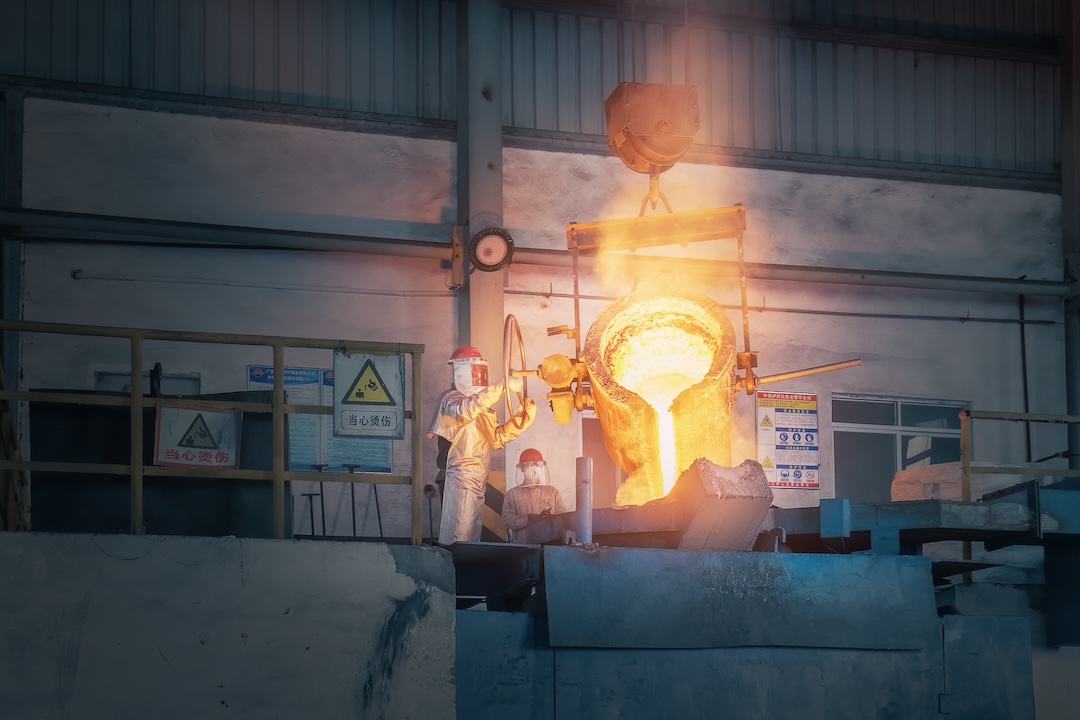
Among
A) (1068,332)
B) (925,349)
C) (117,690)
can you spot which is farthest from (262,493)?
(1068,332)

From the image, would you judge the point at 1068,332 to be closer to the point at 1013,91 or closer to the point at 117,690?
the point at 1013,91

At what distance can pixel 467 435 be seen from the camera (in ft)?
34.8

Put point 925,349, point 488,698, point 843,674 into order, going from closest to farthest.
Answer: point 488,698, point 843,674, point 925,349

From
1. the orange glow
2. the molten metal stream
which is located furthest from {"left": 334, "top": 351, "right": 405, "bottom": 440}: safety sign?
the orange glow

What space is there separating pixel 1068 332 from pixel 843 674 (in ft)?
29.5

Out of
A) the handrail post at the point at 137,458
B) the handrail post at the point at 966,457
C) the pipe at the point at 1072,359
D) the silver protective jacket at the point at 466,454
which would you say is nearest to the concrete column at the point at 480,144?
the silver protective jacket at the point at 466,454

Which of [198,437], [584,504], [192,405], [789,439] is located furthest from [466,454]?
[789,439]

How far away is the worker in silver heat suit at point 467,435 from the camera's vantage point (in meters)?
10.5

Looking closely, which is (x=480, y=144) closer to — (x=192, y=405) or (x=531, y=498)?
(x=531, y=498)

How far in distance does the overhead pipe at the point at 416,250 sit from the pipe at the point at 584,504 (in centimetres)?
367

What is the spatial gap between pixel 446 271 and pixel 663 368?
419cm

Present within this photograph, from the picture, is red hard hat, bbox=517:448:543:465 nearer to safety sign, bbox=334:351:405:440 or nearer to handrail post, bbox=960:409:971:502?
handrail post, bbox=960:409:971:502

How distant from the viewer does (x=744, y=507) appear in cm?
762

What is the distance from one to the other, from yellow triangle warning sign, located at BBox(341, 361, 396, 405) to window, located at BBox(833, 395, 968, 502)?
8.46 metres
